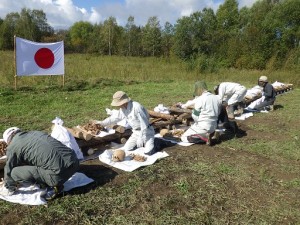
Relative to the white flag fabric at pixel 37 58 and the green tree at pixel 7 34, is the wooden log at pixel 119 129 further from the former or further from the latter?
the green tree at pixel 7 34

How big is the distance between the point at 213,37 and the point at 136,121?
22.9 meters

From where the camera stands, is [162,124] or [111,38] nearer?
[162,124]

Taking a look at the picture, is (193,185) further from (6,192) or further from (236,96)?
(236,96)

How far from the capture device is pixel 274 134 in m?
6.60

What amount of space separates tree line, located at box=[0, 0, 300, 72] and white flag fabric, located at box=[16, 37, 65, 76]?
930cm

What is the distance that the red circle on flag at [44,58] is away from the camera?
33.8 ft

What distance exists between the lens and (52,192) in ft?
11.9

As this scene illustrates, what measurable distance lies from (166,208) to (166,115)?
3.41 m

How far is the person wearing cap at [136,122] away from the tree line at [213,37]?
43.5 feet

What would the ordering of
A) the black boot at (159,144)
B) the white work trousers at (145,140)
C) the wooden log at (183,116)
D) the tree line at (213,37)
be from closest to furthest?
the white work trousers at (145,140)
the black boot at (159,144)
the wooden log at (183,116)
the tree line at (213,37)

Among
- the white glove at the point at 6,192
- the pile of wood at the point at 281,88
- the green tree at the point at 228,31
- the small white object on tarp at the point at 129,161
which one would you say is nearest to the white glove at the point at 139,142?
the small white object on tarp at the point at 129,161

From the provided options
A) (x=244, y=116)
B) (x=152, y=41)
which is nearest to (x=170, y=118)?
(x=244, y=116)

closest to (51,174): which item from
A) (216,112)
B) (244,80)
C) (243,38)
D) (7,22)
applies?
(216,112)

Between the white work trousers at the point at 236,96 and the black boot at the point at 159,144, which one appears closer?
the black boot at the point at 159,144
